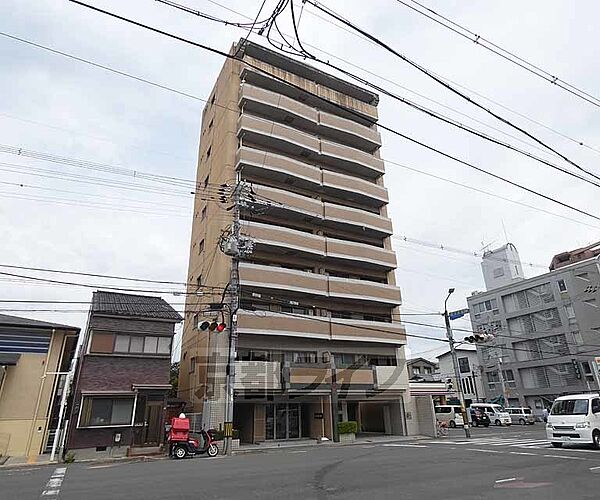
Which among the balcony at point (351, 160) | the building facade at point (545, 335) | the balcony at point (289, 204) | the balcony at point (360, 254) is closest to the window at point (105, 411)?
the balcony at point (289, 204)

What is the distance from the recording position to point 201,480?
9.36 metres

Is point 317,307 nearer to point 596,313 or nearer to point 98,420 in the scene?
→ point 98,420

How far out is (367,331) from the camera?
27875 millimetres

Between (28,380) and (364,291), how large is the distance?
2026 cm

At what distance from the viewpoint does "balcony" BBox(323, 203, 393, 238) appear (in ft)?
98.4

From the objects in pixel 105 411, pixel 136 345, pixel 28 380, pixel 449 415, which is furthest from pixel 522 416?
pixel 28 380

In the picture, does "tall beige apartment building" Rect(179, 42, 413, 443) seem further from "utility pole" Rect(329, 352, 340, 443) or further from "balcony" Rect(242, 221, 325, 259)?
"utility pole" Rect(329, 352, 340, 443)

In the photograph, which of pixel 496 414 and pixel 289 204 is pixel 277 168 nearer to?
pixel 289 204

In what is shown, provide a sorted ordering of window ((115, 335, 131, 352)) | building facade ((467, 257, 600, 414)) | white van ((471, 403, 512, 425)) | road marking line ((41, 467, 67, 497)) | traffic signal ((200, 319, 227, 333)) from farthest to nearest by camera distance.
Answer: building facade ((467, 257, 600, 414)) < white van ((471, 403, 512, 425)) < window ((115, 335, 131, 352)) < traffic signal ((200, 319, 227, 333)) < road marking line ((41, 467, 67, 497))

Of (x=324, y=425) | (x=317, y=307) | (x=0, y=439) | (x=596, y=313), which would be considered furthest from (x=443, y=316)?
(x=596, y=313)

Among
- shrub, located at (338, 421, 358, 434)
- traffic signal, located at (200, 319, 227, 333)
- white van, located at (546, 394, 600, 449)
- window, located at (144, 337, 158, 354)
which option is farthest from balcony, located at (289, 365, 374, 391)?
white van, located at (546, 394, 600, 449)

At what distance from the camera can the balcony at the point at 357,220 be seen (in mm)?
30000

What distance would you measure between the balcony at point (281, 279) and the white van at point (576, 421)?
14532 millimetres

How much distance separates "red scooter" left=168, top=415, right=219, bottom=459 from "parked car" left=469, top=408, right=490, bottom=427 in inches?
1222
